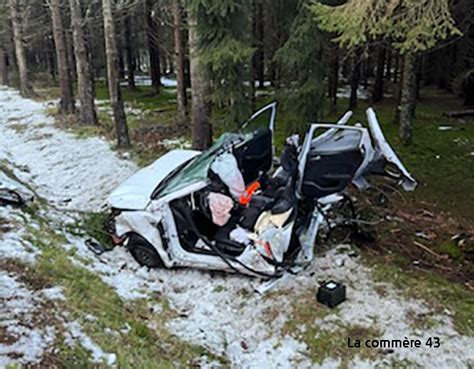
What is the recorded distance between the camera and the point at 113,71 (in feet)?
36.8

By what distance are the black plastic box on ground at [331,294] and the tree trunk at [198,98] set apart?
6.16 metres

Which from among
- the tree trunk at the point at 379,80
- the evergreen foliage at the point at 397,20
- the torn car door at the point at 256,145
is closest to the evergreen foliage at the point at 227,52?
the evergreen foliage at the point at 397,20

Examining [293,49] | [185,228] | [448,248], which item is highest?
[293,49]

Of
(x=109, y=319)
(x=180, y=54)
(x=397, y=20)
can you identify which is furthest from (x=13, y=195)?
(x=180, y=54)

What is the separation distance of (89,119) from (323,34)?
901cm

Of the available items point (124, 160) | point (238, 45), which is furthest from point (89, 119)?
point (238, 45)

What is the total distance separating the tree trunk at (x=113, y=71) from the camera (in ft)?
35.6

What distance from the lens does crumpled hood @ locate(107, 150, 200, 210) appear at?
18.8 feet

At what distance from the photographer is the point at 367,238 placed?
21.6ft

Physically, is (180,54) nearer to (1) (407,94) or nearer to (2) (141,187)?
(1) (407,94)

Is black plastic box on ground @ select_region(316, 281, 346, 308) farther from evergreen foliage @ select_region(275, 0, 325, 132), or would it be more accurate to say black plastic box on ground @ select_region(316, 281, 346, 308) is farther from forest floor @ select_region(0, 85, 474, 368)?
evergreen foliage @ select_region(275, 0, 325, 132)

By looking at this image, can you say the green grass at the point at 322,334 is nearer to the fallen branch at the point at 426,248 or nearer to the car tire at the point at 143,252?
the car tire at the point at 143,252

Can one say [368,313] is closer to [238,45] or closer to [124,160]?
[238,45]

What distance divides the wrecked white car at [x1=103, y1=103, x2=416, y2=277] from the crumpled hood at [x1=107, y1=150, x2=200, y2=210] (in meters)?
0.02
